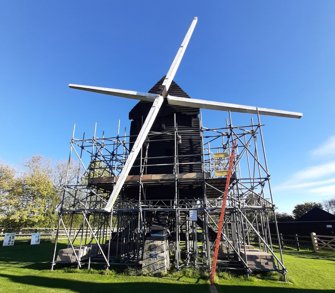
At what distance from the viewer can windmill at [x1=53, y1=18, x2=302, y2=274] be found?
Answer: 11086 millimetres

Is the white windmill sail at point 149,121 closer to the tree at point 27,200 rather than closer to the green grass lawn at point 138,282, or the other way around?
the green grass lawn at point 138,282

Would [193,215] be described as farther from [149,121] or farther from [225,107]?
[225,107]

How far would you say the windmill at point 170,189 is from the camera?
11.1 meters

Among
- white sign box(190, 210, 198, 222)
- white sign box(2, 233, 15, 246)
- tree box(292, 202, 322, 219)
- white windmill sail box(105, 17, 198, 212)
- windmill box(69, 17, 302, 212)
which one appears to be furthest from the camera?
tree box(292, 202, 322, 219)

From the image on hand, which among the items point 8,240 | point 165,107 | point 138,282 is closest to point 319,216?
point 165,107

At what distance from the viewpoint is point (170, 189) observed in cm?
1434

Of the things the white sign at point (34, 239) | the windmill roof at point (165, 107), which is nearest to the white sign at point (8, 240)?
the white sign at point (34, 239)

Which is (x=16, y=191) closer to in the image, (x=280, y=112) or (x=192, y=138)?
(x=192, y=138)

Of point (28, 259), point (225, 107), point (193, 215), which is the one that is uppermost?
point (225, 107)

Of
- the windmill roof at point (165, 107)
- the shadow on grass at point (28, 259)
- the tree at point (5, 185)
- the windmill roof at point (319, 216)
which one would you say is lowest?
the shadow on grass at point (28, 259)

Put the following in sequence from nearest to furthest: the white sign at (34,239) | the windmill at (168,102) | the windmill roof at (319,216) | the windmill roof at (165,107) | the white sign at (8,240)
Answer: the windmill at (168,102) → the windmill roof at (165,107) → the white sign at (8,240) → the white sign at (34,239) → the windmill roof at (319,216)

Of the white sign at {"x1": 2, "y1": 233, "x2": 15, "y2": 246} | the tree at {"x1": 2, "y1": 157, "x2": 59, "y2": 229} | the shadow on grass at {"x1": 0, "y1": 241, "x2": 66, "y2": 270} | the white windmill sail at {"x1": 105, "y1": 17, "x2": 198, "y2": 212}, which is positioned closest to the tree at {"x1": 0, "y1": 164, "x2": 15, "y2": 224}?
the tree at {"x1": 2, "y1": 157, "x2": 59, "y2": 229}

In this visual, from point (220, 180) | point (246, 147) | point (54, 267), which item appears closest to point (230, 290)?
point (220, 180)

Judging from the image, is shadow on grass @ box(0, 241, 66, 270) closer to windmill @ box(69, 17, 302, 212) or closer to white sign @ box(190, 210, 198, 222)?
windmill @ box(69, 17, 302, 212)
